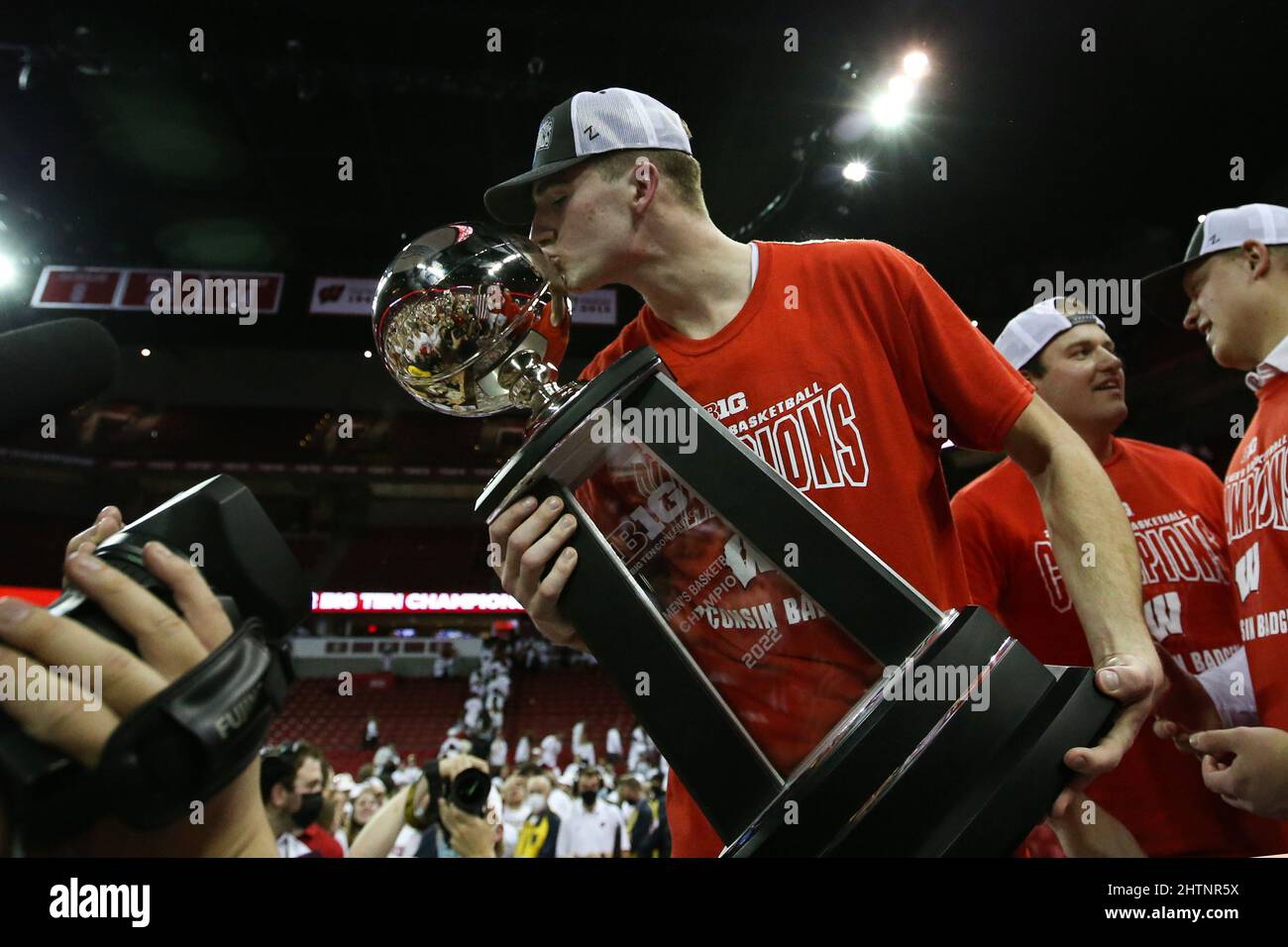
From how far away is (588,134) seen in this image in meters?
0.92

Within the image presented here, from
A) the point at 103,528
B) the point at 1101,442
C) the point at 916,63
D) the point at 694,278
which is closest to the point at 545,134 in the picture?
the point at 694,278

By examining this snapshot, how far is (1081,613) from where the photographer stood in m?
0.78

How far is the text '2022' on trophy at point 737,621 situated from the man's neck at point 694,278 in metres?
0.23

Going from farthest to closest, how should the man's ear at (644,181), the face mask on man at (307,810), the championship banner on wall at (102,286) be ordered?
the championship banner on wall at (102,286) → the face mask on man at (307,810) → the man's ear at (644,181)

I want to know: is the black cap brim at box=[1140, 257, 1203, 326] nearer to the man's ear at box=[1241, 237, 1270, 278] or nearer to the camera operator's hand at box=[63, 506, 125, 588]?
the man's ear at box=[1241, 237, 1270, 278]

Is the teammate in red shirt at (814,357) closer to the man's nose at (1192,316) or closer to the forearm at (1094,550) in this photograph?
the forearm at (1094,550)

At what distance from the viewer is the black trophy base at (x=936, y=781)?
0.51 m

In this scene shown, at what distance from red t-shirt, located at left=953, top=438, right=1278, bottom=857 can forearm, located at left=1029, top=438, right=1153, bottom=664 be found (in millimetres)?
588

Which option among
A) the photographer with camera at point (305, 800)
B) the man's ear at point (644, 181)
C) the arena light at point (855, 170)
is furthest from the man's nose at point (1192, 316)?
the arena light at point (855, 170)

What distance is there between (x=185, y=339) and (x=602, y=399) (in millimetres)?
10296

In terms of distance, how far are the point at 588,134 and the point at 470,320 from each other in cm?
34

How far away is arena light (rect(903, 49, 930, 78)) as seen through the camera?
3582mm
